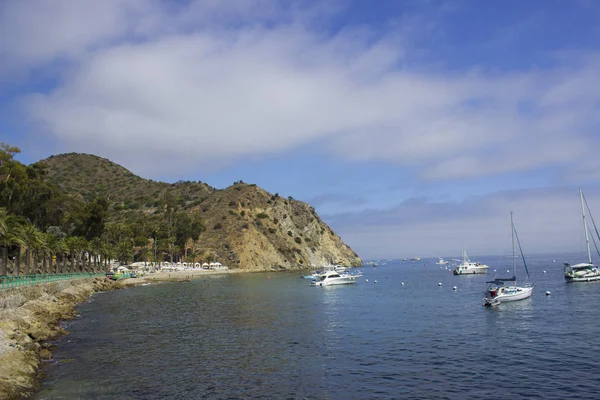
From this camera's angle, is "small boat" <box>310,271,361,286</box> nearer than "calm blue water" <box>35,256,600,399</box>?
No

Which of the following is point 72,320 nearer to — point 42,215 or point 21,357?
point 21,357

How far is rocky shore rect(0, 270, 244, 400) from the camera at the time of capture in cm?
2064

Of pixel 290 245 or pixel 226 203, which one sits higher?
pixel 226 203

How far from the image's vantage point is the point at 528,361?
25531 mm

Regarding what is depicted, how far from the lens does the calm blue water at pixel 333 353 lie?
2106cm

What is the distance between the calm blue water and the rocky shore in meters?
1.05

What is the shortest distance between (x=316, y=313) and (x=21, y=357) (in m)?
29.9

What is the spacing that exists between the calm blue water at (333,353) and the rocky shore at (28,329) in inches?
41.3

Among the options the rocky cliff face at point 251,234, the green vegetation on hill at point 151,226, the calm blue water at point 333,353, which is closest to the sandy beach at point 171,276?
the green vegetation on hill at point 151,226

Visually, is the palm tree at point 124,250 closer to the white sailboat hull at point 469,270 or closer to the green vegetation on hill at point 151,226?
the green vegetation on hill at point 151,226

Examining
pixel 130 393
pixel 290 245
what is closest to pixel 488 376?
pixel 130 393

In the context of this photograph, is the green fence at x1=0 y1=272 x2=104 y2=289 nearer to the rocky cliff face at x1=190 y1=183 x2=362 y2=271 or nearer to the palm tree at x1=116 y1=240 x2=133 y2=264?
the palm tree at x1=116 y1=240 x2=133 y2=264

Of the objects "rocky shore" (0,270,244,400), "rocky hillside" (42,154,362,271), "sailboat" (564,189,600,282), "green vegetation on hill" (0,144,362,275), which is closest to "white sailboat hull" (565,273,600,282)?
"sailboat" (564,189,600,282)

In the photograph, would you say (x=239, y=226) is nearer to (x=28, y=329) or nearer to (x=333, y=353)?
(x=28, y=329)
